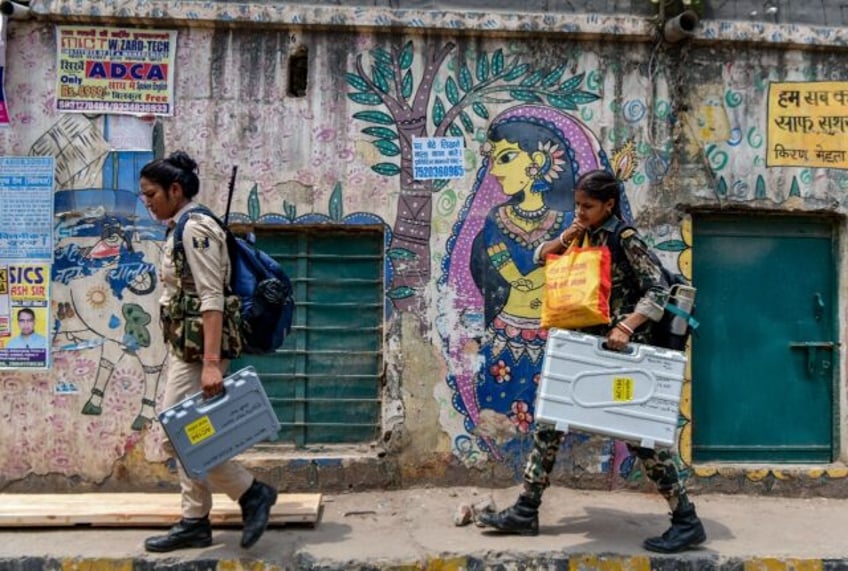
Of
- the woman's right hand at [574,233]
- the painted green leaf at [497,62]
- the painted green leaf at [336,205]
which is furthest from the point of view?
the painted green leaf at [497,62]

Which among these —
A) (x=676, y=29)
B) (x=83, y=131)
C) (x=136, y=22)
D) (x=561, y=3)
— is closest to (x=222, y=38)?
(x=136, y=22)

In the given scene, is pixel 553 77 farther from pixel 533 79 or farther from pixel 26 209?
pixel 26 209

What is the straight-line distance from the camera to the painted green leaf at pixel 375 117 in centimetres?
525

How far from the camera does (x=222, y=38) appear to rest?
5195mm

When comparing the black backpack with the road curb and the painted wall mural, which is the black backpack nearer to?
the road curb

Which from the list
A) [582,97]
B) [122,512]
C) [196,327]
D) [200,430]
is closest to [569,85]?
[582,97]

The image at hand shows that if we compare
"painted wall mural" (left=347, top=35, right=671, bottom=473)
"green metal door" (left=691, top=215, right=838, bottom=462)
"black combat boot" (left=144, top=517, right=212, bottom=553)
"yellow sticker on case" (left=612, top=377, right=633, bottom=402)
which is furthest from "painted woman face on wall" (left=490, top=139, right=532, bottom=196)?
"black combat boot" (left=144, top=517, right=212, bottom=553)

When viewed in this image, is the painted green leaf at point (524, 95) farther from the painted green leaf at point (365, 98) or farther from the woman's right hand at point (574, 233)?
the woman's right hand at point (574, 233)

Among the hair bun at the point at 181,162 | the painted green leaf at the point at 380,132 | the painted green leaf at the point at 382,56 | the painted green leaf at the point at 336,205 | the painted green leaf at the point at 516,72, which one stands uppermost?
the painted green leaf at the point at 382,56

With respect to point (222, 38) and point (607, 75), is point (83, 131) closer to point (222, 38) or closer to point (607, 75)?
point (222, 38)

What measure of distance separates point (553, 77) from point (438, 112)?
799 mm

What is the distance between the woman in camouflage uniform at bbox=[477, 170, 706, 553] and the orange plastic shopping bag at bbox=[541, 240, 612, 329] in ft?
0.39

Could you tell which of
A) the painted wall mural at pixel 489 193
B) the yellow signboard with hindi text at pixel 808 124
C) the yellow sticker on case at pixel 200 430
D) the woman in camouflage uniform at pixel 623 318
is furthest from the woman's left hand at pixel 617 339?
the yellow signboard with hindi text at pixel 808 124

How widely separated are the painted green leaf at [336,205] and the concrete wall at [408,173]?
2 cm
